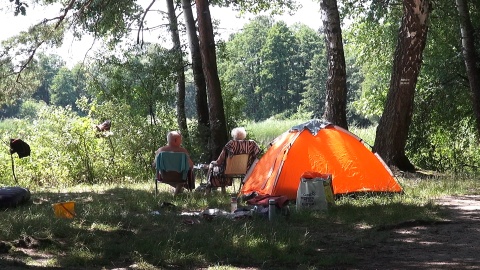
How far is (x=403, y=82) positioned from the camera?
477 inches

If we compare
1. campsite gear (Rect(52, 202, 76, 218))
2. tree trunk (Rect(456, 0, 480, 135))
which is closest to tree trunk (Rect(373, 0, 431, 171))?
tree trunk (Rect(456, 0, 480, 135))

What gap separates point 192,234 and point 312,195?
2135 mm

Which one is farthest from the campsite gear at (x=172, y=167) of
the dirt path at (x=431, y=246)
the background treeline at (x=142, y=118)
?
the background treeline at (x=142, y=118)

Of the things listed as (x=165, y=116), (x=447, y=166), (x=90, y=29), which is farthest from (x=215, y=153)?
(x=447, y=166)

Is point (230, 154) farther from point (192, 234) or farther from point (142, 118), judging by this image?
point (142, 118)

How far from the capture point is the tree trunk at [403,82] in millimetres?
11914

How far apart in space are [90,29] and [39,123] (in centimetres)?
259

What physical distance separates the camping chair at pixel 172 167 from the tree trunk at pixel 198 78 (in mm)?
5741

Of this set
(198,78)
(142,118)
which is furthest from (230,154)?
(142,118)

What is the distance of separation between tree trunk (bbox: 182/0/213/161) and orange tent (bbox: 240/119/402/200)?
630 cm

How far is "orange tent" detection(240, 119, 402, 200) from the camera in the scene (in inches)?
367

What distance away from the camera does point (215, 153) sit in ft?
51.0

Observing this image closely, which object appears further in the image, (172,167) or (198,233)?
(172,167)

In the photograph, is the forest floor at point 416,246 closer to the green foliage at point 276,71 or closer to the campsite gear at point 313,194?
the campsite gear at point 313,194
